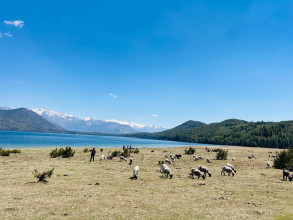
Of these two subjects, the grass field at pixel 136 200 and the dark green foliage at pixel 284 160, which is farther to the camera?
the dark green foliage at pixel 284 160

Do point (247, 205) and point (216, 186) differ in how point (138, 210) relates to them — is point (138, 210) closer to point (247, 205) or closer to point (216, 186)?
point (247, 205)

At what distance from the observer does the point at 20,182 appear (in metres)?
18.1

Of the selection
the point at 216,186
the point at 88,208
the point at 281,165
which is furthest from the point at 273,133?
the point at 88,208

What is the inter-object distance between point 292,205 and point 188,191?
7.57 meters

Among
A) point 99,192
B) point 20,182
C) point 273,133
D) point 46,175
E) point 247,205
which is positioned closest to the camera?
point 247,205

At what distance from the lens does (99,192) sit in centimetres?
1568

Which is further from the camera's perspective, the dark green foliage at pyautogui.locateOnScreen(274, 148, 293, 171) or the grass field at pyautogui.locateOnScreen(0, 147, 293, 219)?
→ the dark green foliage at pyautogui.locateOnScreen(274, 148, 293, 171)

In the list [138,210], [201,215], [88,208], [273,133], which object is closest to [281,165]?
[201,215]

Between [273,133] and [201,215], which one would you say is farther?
[273,133]

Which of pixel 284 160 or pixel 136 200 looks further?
pixel 284 160

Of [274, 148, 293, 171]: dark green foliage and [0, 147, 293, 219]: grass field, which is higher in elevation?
[274, 148, 293, 171]: dark green foliage

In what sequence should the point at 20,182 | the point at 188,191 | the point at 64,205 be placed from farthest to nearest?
the point at 20,182 → the point at 188,191 → the point at 64,205

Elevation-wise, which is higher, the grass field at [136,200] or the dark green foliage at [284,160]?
the dark green foliage at [284,160]

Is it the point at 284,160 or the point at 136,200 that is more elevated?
the point at 284,160
